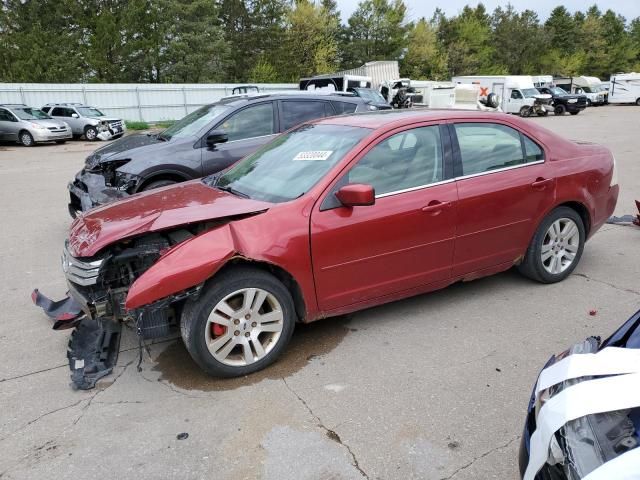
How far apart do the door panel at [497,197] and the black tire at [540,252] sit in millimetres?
107

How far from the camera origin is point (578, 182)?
4605 millimetres

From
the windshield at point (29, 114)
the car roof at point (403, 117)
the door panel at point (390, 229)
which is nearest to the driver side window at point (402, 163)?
the door panel at point (390, 229)

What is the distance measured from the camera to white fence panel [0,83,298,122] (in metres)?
27.1

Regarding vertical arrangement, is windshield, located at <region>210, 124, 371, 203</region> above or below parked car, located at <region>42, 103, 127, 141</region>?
above

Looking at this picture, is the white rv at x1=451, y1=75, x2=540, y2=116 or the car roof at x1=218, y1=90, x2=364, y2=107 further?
the white rv at x1=451, y1=75, x2=540, y2=116

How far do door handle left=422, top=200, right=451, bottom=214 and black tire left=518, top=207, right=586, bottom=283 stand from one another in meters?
1.16

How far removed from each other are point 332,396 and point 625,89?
48.3m

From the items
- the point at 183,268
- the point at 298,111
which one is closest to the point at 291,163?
the point at 183,268

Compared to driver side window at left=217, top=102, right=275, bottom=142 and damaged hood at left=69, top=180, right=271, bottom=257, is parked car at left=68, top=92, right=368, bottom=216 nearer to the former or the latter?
driver side window at left=217, top=102, right=275, bottom=142

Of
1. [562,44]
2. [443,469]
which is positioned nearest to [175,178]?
[443,469]

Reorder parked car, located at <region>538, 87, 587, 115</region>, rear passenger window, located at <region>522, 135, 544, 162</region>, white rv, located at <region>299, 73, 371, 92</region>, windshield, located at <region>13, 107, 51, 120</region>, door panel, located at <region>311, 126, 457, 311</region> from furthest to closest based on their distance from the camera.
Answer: parked car, located at <region>538, 87, 587, 115</region>, white rv, located at <region>299, 73, 371, 92</region>, windshield, located at <region>13, 107, 51, 120</region>, rear passenger window, located at <region>522, 135, 544, 162</region>, door panel, located at <region>311, 126, 457, 311</region>

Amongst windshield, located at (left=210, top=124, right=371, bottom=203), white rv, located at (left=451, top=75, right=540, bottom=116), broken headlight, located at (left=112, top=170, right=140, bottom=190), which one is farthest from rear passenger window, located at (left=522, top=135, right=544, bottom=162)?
white rv, located at (left=451, top=75, right=540, bottom=116)

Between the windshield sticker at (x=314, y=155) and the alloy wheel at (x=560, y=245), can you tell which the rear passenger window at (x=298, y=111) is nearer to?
the windshield sticker at (x=314, y=155)

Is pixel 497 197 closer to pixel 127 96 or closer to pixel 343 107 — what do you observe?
pixel 343 107
